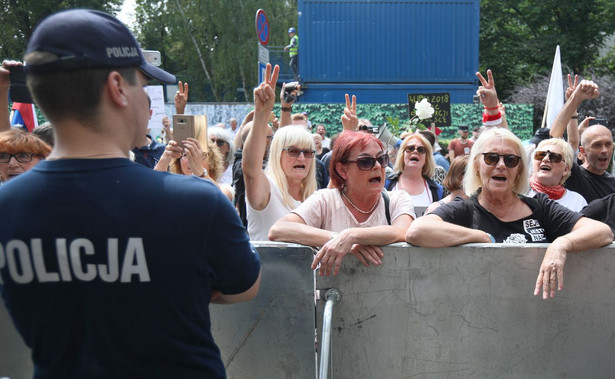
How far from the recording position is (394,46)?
25.5 m

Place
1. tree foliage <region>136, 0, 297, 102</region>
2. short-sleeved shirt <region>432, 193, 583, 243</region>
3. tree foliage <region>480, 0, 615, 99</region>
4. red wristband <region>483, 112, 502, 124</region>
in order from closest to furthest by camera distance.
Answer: short-sleeved shirt <region>432, 193, 583, 243</region> < red wristband <region>483, 112, 502, 124</region> < tree foliage <region>480, 0, 615, 99</region> < tree foliage <region>136, 0, 297, 102</region>

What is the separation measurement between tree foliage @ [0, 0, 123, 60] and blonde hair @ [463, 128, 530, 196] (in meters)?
41.8

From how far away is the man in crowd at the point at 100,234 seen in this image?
5.44ft

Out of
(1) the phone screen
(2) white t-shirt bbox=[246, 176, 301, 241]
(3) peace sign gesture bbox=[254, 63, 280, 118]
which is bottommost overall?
(2) white t-shirt bbox=[246, 176, 301, 241]

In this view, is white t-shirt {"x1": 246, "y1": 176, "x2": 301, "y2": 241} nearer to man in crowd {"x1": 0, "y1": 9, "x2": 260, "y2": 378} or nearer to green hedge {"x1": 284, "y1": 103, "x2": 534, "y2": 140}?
man in crowd {"x1": 0, "y1": 9, "x2": 260, "y2": 378}

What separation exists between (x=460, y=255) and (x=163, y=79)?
1.92 m

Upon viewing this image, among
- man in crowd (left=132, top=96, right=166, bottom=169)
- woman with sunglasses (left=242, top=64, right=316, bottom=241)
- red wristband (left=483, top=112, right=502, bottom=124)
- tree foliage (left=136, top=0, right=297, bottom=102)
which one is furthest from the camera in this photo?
tree foliage (left=136, top=0, right=297, bottom=102)

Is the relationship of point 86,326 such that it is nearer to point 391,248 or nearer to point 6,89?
point 391,248

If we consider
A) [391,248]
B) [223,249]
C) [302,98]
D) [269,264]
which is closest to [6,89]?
[269,264]

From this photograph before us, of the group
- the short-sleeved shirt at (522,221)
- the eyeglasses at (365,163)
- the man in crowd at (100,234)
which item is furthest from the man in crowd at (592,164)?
the man in crowd at (100,234)

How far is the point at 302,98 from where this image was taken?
83.9 ft

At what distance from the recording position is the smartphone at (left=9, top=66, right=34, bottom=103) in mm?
4645

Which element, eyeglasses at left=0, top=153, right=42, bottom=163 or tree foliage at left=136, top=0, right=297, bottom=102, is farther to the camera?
tree foliage at left=136, top=0, right=297, bottom=102

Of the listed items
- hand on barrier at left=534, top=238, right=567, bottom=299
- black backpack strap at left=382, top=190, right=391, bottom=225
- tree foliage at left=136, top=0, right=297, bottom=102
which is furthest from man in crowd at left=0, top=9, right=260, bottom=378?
tree foliage at left=136, top=0, right=297, bottom=102
